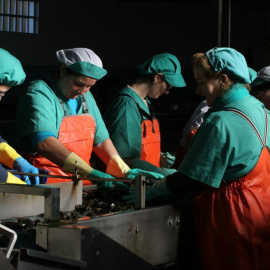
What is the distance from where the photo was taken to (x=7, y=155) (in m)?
3.20

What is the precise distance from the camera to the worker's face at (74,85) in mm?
3455

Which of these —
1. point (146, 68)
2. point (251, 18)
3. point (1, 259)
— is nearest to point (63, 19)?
point (251, 18)

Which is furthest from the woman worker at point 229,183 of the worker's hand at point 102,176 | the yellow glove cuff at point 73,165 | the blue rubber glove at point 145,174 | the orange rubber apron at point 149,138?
the orange rubber apron at point 149,138

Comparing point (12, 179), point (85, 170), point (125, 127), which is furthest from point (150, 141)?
point (12, 179)

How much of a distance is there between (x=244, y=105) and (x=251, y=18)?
44.2 feet

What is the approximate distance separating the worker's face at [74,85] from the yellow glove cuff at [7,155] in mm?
496

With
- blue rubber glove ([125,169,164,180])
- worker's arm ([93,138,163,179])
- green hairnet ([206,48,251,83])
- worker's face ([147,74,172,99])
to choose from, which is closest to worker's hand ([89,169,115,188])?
blue rubber glove ([125,169,164,180])

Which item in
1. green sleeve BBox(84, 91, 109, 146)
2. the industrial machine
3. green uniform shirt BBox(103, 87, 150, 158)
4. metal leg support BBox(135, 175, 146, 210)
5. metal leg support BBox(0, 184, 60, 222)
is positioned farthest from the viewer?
green uniform shirt BBox(103, 87, 150, 158)

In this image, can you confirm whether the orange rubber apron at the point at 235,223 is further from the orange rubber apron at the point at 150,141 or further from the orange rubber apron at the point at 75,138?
the orange rubber apron at the point at 150,141

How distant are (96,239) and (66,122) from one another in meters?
1.43

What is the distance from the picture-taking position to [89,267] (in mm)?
2150

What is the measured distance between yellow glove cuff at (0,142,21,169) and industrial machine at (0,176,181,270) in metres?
0.65

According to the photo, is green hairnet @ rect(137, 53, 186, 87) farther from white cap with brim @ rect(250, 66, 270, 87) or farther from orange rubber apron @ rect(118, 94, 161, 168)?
white cap with brim @ rect(250, 66, 270, 87)

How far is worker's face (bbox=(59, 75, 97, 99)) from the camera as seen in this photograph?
3.46 metres
